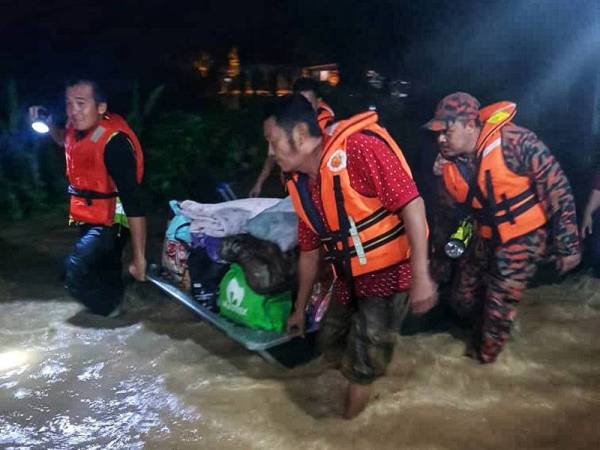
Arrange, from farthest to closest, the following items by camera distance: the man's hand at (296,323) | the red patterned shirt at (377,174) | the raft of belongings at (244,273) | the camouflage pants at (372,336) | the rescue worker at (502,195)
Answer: the raft of belongings at (244,273) → the man's hand at (296,323) → the rescue worker at (502,195) → the camouflage pants at (372,336) → the red patterned shirt at (377,174)

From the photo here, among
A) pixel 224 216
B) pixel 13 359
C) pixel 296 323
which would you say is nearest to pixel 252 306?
pixel 296 323

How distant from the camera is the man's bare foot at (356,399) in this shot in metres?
3.26

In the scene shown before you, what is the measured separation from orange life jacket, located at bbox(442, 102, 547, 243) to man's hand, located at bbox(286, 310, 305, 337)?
1226 millimetres

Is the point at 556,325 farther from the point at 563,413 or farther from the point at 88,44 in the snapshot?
the point at 88,44

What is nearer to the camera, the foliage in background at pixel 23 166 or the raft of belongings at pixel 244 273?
the raft of belongings at pixel 244 273

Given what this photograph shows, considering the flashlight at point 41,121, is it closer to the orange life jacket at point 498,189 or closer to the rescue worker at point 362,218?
the rescue worker at point 362,218

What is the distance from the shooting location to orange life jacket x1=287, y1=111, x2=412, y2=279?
114 inches

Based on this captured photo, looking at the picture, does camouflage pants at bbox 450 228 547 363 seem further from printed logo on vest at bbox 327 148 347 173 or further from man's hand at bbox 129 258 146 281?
man's hand at bbox 129 258 146 281

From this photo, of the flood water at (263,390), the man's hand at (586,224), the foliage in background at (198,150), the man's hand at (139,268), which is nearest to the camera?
the flood water at (263,390)

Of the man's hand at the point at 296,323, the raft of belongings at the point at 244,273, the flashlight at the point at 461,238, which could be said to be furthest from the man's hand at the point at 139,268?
the flashlight at the point at 461,238

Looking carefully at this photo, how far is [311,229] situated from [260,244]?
736mm

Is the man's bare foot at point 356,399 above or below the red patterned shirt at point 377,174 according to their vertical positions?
below

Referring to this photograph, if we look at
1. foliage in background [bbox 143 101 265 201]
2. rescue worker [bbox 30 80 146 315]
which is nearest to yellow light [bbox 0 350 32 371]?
rescue worker [bbox 30 80 146 315]

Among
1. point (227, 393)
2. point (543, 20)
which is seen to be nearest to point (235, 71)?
point (543, 20)
